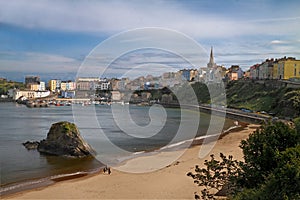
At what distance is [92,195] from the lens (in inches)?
449

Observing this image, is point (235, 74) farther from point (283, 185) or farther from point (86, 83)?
point (283, 185)

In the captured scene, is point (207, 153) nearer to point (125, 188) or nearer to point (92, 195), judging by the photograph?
point (125, 188)

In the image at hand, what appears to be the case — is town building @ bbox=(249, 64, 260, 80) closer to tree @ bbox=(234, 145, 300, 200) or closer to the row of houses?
the row of houses

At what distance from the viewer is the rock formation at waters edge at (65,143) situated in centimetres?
1755

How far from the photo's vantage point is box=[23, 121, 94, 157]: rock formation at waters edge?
17.5m

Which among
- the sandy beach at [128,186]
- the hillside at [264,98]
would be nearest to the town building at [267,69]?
the hillside at [264,98]

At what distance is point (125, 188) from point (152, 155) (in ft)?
21.5

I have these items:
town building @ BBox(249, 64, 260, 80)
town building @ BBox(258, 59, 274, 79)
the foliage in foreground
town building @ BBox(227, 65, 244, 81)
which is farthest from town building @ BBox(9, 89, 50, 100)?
the foliage in foreground

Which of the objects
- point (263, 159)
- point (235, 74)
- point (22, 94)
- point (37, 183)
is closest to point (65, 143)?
point (37, 183)

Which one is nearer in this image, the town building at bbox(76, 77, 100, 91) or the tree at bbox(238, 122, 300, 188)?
the tree at bbox(238, 122, 300, 188)

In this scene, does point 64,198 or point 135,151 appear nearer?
point 64,198

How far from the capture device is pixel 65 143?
1792cm

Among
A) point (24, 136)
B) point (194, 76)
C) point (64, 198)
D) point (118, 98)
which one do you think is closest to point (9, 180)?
point (64, 198)

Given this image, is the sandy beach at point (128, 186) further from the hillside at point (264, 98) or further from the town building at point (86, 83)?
the town building at point (86, 83)
